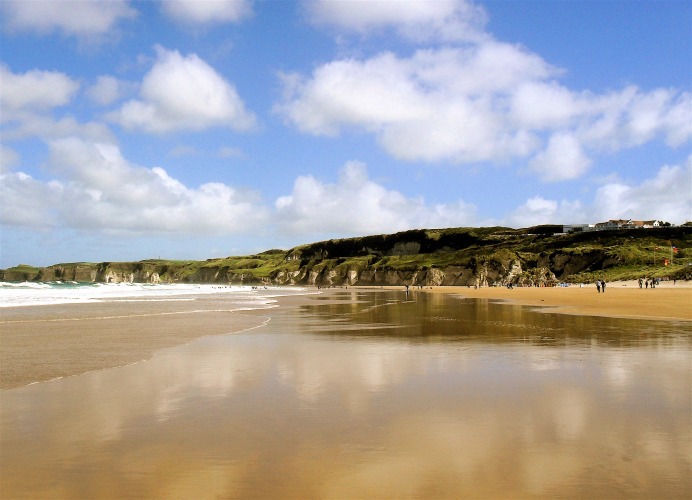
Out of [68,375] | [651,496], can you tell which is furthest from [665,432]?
[68,375]

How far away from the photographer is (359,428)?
8.48 metres

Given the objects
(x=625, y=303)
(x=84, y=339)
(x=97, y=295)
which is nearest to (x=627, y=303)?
(x=625, y=303)

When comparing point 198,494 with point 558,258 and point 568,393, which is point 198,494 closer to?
point 568,393

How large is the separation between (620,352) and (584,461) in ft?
36.8

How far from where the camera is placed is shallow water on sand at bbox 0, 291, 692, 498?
6293 millimetres

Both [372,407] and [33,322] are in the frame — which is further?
[33,322]

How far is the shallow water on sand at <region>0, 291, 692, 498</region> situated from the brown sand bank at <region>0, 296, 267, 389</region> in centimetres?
144

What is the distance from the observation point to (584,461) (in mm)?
6879

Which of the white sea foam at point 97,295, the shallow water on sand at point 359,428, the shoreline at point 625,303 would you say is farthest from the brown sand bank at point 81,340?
the shoreline at point 625,303

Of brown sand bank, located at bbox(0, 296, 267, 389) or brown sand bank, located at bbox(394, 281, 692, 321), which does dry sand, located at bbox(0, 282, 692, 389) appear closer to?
brown sand bank, located at bbox(0, 296, 267, 389)

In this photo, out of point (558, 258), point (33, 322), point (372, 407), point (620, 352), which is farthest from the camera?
point (558, 258)

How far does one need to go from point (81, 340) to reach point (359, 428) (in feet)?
54.1

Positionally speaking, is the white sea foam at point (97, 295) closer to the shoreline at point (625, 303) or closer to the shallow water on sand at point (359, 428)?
the shoreline at point (625, 303)

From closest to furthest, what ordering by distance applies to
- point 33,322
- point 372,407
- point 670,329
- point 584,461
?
point 584,461
point 372,407
point 670,329
point 33,322
